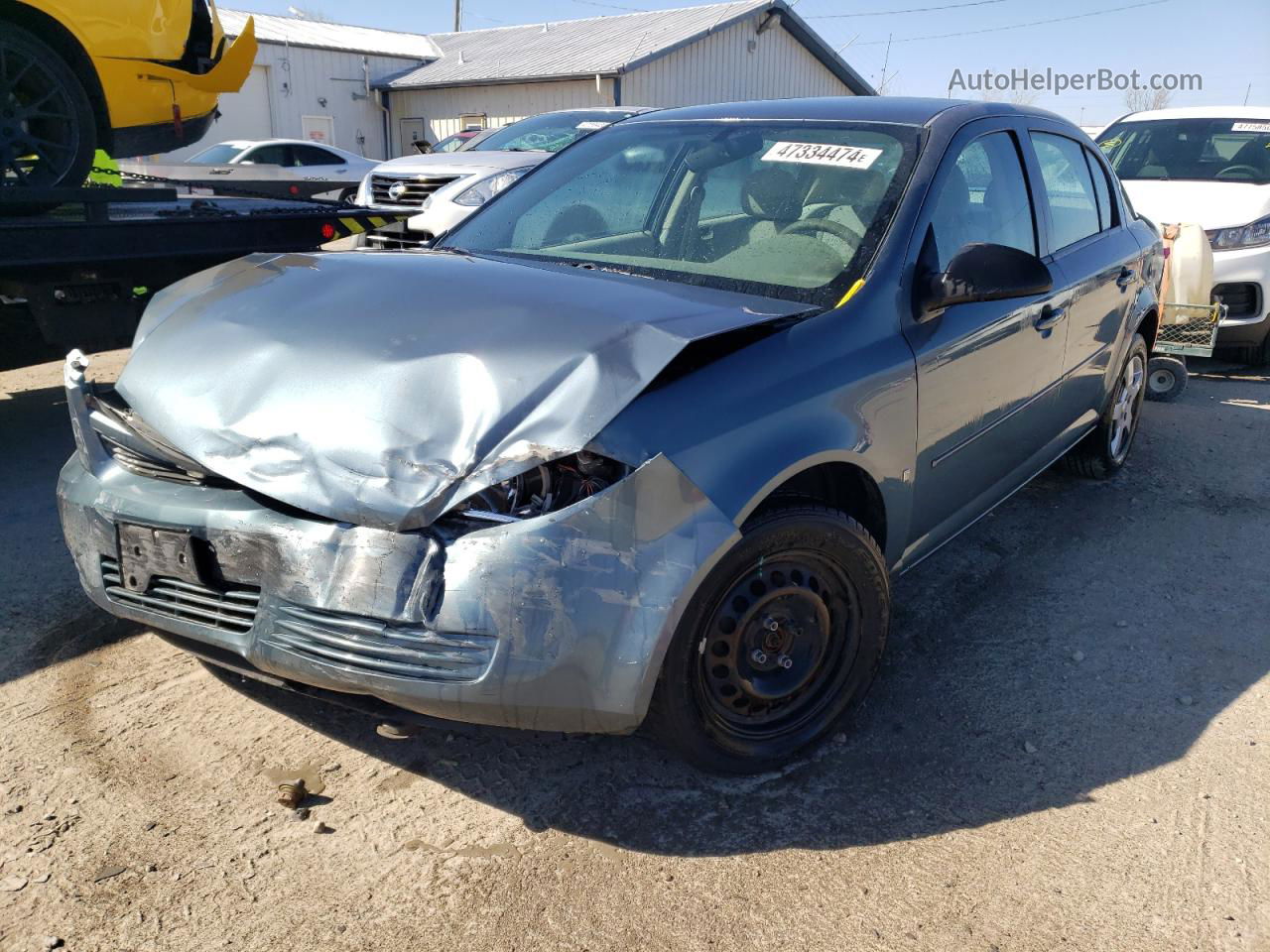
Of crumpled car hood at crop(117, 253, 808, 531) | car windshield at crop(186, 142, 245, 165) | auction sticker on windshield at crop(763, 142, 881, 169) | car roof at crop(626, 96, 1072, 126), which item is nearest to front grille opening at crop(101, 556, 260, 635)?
crumpled car hood at crop(117, 253, 808, 531)

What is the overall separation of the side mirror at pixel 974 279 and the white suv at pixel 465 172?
5.47m

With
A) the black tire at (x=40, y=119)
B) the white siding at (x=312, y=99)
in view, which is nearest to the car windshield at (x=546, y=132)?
the black tire at (x=40, y=119)

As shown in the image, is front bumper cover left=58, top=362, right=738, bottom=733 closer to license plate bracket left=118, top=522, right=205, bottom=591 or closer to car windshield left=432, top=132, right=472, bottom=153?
license plate bracket left=118, top=522, right=205, bottom=591

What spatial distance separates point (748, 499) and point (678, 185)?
1.61 m

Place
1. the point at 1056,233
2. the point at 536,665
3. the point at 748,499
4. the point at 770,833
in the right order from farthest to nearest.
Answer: the point at 1056,233
the point at 770,833
the point at 748,499
the point at 536,665

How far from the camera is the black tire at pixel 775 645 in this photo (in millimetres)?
2441

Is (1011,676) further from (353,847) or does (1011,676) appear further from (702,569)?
(353,847)

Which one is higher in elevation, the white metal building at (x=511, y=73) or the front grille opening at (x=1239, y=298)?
the white metal building at (x=511, y=73)

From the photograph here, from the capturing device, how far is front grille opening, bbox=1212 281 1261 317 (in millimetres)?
7703

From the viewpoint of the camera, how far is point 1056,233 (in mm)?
4082

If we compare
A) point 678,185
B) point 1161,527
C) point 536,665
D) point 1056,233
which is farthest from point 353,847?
point 1161,527

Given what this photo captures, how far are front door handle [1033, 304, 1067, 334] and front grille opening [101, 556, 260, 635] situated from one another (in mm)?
2778

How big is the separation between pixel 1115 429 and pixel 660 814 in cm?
368

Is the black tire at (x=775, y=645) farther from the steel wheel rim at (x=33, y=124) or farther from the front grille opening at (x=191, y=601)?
the steel wheel rim at (x=33, y=124)
